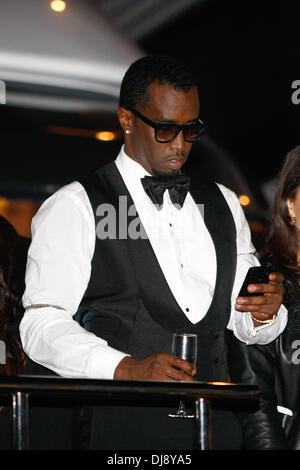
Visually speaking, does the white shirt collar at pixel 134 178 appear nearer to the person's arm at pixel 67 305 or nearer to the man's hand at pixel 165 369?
the person's arm at pixel 67 305

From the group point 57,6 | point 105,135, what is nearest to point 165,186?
point 105,135

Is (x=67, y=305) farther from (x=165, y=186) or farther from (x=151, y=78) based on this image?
(x=151, y=78)

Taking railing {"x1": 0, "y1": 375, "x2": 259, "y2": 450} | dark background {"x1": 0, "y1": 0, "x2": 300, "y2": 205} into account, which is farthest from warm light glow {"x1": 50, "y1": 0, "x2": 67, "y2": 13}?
railing {"x1": 0, "y1": 375, "x2": 259, "y2": 450}

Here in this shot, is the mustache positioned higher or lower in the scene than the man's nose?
lower

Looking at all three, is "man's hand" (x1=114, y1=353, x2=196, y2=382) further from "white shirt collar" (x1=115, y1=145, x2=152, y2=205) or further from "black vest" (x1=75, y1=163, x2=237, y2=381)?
"white shirt collar" (x1=115, y1=145, x2=152, y2=205)

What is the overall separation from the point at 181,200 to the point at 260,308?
577 mm

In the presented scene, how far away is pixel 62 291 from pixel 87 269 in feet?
A: 0.45

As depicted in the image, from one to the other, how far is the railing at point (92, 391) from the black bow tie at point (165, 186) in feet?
3.59

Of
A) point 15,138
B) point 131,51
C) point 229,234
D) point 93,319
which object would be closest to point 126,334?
point 93,319

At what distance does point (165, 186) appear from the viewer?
2.91m

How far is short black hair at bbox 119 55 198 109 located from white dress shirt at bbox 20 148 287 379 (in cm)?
21

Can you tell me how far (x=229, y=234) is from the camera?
298 cm

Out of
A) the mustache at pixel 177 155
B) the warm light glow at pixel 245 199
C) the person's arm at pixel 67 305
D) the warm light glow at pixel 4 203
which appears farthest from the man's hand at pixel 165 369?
the warm light glow at pixel 245 199

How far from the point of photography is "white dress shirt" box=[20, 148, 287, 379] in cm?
245
